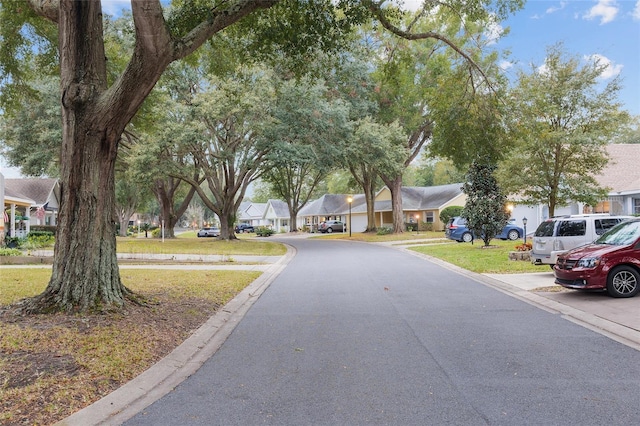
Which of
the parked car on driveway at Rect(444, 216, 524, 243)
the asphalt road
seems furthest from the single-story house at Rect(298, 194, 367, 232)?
the asphalt road

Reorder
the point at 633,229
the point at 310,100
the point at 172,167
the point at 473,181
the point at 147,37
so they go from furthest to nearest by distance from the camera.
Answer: the point at 172,167 < the point at 310,100 < the point at 473,181 < the point at 633,229 < the point at 147,37

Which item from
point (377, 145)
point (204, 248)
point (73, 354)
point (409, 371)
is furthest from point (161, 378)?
point (377, 145)

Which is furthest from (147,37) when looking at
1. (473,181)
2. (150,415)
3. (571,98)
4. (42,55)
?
(473,181)

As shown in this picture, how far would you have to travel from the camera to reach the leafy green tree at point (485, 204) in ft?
70.4

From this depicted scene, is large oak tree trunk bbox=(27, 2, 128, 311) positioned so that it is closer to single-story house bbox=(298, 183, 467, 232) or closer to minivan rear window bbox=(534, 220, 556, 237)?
minivan rear window bbox=(534, 220, 556, 237)

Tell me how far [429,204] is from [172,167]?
28136 mm

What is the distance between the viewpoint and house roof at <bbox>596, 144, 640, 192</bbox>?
75.6 feet

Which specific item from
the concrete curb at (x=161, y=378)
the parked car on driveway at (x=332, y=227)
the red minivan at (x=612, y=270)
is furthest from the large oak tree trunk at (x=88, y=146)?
the parked car on driveway at (x=332, y=227)

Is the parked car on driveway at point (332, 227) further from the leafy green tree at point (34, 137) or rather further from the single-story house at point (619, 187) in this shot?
the leafy green tree at point (34, 137)

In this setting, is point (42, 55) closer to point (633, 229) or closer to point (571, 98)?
point (633, 229)

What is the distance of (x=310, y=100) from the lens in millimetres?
26422

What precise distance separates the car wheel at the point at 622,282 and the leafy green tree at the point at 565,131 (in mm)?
7935

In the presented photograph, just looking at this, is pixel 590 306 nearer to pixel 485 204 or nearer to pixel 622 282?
pixel 622 282

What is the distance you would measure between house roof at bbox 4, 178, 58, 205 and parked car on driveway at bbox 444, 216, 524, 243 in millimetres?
30229
